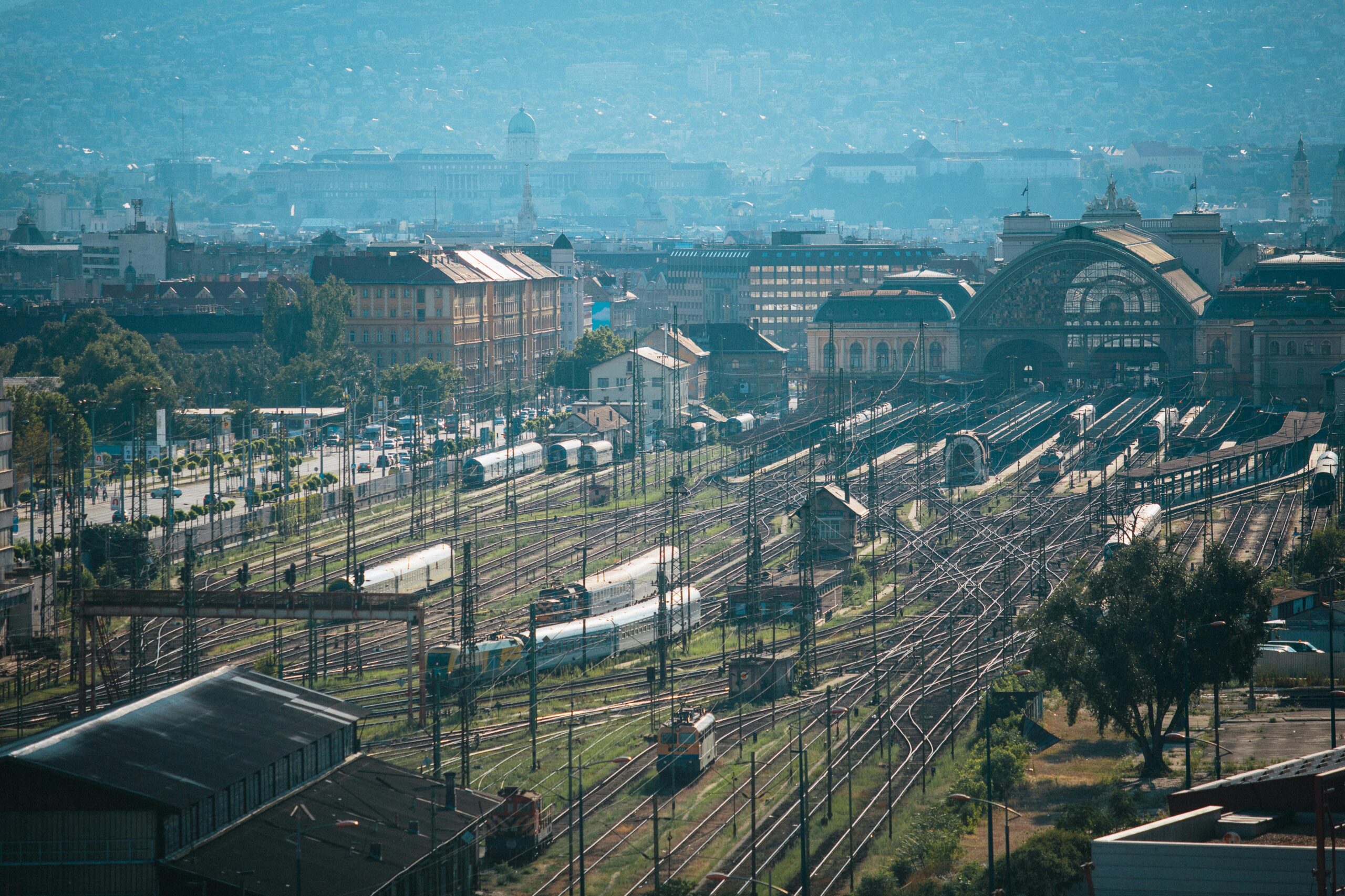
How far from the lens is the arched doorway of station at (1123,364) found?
93500 mm

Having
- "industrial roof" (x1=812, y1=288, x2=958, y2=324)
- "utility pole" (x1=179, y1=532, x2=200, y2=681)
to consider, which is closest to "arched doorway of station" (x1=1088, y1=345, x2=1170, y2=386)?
"industrial roof" (x1=812, y1=288, x2=958, y2=324)

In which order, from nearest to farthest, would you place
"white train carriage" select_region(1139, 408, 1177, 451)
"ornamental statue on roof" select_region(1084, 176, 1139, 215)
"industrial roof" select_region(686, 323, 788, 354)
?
"white train carriage" select_region(1139, 408, 1177, 451) → "industrial roof" select_region(686, 323, 788, 354) → "ornamental statue on roof" select_region(1084, 176, 1139, 215)

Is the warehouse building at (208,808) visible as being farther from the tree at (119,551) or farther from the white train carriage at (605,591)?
the tree at (119,551)

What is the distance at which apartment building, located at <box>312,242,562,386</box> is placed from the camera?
103 meters

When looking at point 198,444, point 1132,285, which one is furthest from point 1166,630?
point 1132,285

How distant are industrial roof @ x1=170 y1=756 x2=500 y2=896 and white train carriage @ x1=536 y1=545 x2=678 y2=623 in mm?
12944

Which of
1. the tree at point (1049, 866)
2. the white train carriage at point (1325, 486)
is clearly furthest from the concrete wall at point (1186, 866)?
the white train carriage at point (1325, 486)

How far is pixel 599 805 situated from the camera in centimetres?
3128

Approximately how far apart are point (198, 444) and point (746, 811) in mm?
52982

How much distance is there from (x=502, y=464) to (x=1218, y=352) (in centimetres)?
3676

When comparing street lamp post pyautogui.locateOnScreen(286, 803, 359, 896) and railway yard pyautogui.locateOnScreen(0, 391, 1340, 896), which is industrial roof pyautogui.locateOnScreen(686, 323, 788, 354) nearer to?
railway yard pyautogui.locateOnScreen(0, 391, 1340, 896)

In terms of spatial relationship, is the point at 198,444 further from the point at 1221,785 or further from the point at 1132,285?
the point at 1221,785

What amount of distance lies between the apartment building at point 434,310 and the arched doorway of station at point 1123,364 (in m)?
29.9

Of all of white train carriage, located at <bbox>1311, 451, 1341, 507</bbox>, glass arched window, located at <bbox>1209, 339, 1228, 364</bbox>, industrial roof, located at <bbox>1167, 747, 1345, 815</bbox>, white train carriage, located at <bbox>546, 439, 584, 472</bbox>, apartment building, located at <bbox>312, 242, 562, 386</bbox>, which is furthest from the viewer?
apartment building, located at <bbox>312, 242, 562, 386</bbox>
